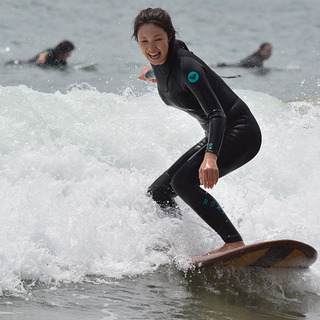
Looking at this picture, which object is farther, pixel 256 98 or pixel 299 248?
pixel 256 98

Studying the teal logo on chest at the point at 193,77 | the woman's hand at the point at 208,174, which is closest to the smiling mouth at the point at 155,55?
the teal logo on chest at the point at 193,77

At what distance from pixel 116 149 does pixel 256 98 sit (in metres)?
3.62

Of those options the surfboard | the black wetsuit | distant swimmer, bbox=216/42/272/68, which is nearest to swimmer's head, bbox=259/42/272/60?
distant swimmer, bbox=216/42/272/68

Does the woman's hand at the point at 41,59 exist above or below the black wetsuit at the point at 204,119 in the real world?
above

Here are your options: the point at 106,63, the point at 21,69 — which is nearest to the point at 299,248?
the point at 21,69

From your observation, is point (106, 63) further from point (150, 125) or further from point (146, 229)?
point (146, 229)

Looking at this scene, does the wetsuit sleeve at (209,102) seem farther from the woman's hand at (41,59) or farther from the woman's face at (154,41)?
the woman's hand at (41,59)

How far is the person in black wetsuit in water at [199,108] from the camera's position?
13.1 ft

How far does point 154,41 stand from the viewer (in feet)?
13.6

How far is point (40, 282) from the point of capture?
3.99 meters

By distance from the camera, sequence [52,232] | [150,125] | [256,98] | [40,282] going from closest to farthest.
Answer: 1. [40,282]
2. [52,232]
3. [150,125]
4. [256,98]

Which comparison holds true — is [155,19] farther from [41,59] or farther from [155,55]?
[41,59]

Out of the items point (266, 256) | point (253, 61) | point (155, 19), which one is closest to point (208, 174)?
point (266, 256)

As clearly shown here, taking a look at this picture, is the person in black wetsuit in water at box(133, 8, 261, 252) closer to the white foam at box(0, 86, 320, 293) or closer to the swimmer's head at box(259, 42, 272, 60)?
the white foam at box(0, 86, 320, 293)
